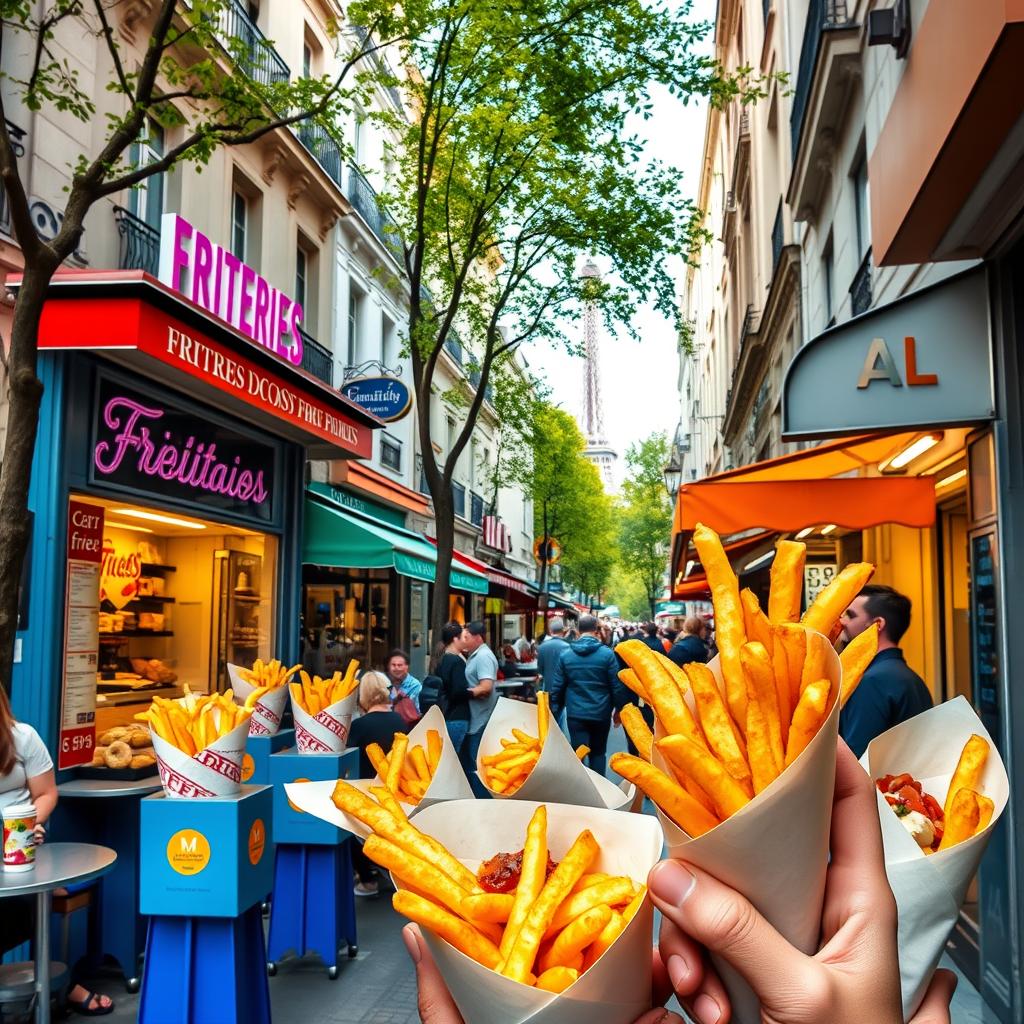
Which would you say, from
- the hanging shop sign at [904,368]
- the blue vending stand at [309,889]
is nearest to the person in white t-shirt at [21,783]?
the blue vending stand at [309,889]

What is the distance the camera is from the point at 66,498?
23.6 feet

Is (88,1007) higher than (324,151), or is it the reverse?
(324,151)

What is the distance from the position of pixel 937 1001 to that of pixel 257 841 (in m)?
3.99

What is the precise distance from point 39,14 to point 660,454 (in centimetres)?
6048

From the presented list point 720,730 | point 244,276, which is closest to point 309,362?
point 244,276

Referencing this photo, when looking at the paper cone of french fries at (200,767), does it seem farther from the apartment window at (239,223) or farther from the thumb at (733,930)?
the apartment window at (239,223)

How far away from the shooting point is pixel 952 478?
7.05 m

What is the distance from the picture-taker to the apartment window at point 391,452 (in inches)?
770

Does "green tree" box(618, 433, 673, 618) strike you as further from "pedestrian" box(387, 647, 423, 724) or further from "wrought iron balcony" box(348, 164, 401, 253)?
"pedestrian" box(387, 647, 423, 724)

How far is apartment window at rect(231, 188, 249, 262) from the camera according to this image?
44.7 ft

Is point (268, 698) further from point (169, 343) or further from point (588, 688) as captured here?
point (588, 688)

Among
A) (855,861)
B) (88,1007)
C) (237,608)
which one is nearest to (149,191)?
(237,608)

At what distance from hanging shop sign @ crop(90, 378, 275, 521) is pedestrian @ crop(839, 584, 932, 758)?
6.02m

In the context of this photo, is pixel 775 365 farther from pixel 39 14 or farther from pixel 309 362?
pixel 39 14
